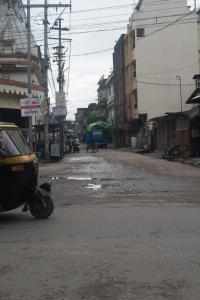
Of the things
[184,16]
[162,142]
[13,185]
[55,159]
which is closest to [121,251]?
[13,185]

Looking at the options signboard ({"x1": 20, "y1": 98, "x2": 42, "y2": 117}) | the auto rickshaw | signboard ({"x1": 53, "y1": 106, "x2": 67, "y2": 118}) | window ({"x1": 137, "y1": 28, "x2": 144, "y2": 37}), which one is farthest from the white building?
the auto rickshaw

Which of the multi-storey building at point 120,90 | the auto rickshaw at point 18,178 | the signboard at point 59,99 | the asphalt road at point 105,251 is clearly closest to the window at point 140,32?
the multi-storey building at point 120,90

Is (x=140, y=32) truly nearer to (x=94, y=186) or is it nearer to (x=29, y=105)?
(x=29, y=105)

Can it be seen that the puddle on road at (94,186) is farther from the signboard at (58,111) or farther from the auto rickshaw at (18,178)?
the signboard at (58,111)

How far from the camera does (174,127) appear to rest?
4569cm

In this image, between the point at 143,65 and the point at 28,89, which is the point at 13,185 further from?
the point at 143,65

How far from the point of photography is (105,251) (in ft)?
26.7

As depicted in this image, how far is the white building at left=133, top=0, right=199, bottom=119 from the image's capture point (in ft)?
194

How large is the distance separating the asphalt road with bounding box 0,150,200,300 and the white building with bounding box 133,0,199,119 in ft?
148

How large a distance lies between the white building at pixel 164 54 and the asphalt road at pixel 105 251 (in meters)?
45.2

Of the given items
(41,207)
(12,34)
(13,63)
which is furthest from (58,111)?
(41,207)

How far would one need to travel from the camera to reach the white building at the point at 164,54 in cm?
5900

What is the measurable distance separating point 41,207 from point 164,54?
→ 50.5 metres

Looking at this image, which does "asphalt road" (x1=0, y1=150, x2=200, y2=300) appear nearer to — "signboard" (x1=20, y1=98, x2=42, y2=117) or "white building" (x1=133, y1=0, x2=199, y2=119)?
"signboard" (x1=20, y1=98, x2=42, y2=117)
